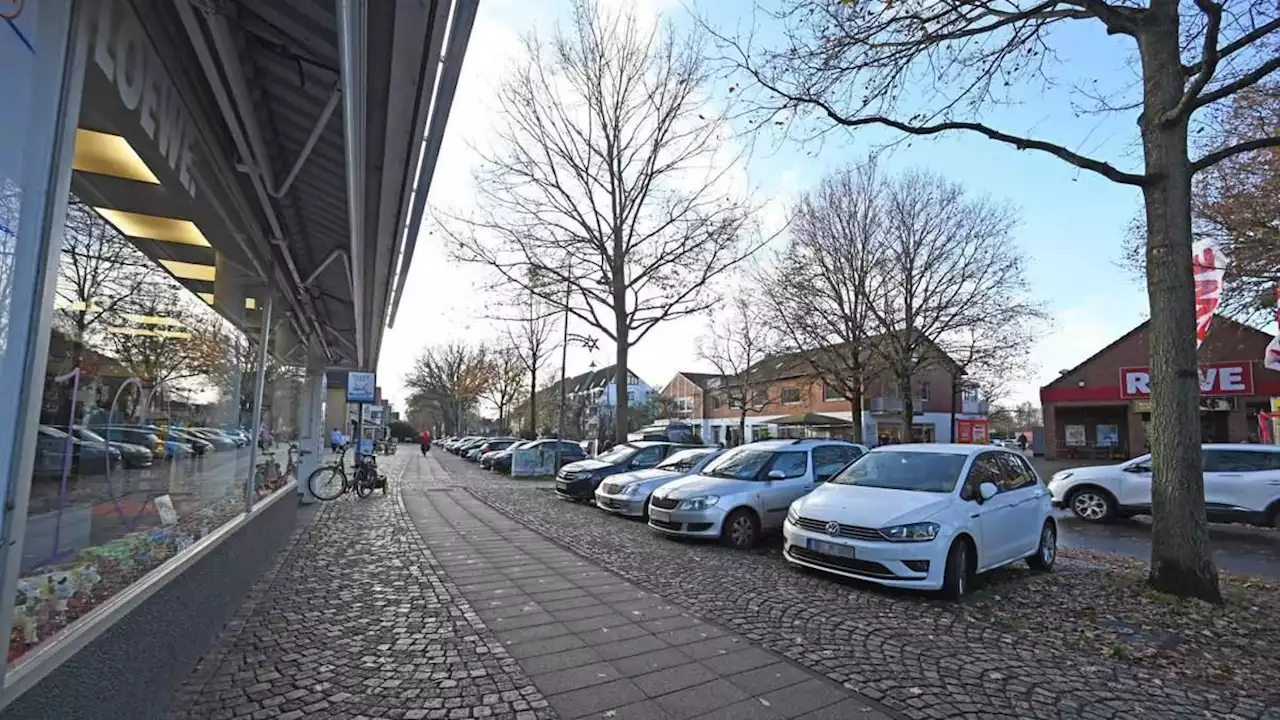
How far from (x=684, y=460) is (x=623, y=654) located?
341 inches

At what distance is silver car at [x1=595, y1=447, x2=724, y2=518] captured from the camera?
11.8 m

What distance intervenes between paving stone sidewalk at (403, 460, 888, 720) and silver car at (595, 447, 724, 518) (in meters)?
4.28

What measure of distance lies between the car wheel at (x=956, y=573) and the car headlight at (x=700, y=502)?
3.33m

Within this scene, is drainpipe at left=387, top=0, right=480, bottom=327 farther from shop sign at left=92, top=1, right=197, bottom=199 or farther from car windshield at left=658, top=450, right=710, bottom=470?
car windshield at left=658, top=450, right=710, bottom=470

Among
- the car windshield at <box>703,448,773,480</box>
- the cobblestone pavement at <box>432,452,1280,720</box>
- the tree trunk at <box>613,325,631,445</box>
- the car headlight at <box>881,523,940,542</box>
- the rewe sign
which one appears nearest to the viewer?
the cobblestone pavement at <box>432,452,1280,720</box>

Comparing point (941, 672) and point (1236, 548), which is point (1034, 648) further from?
point (1236, 548)

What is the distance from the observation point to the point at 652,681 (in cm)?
408

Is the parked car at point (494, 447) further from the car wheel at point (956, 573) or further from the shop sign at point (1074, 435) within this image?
the shop sign at point (1074, 435)

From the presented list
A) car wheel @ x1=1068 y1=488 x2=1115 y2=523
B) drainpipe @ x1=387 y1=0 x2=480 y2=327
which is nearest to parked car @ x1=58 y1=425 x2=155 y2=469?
drainpipe @ x1=387 y1=0 x2=480 y2=327

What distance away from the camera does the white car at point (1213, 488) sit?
11039 mm

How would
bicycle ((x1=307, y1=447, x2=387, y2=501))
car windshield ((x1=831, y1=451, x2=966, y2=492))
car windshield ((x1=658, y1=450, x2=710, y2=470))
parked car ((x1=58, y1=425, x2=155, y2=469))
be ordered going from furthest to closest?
bicycle ((x1=307, y1=447, x2=387, y2=501)) < car windshield ((x1=658, y1=450, x2=710, y2=470)) < car windshield ((x1=831, y1=451, x2=966, y2=492)) < parked car ((x1=58, y1=425, x2=155, y2=469))

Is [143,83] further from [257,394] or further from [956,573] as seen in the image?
[956,573]

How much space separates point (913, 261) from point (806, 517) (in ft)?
52.8

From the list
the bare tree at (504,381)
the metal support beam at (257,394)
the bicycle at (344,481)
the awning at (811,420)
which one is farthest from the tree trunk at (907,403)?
the bare tree at (504,381)
